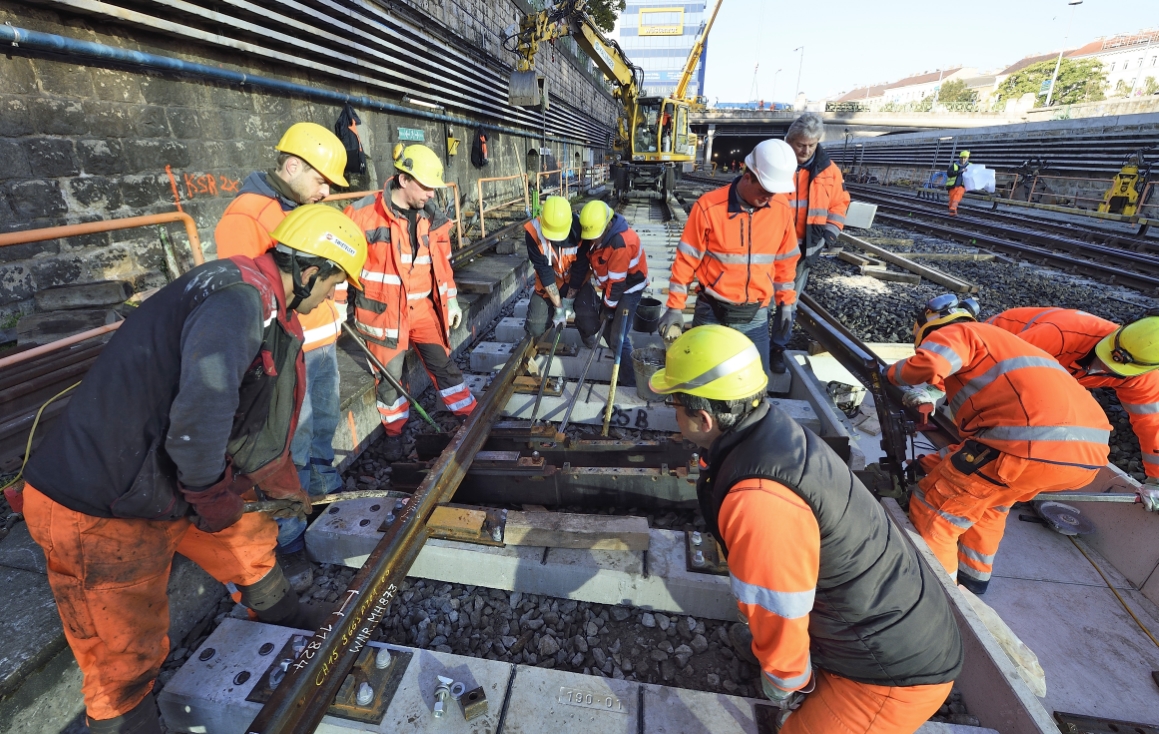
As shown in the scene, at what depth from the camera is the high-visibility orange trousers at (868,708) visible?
1.75 meters

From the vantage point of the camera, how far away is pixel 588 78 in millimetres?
29750

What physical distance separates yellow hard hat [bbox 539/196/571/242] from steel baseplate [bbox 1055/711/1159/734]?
4316 millimetres

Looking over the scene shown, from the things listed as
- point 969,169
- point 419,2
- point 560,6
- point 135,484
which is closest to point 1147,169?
point 969,169

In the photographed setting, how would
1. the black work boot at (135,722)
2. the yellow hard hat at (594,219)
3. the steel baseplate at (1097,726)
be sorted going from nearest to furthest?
the black work boot at (135,722) → the steel baseplate at (1097,726) → the yellow hard hat at (594,219)

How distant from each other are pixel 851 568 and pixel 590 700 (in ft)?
3.92

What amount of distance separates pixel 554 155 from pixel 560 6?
7.46 meters

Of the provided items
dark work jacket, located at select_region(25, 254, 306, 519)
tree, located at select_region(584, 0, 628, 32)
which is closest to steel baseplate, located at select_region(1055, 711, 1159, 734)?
dark work jacket, located at select_region(25, 254, 306, 519)

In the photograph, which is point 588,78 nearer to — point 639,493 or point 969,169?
point 969,169

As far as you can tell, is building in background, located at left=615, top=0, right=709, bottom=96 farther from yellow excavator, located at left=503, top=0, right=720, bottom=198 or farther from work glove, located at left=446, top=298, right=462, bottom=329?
work glove, located at left=446, top=298, right=462, bottom=329

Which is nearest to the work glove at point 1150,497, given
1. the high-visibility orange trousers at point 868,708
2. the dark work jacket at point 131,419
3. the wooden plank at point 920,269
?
the high-visibility orange trousers at point 868,708

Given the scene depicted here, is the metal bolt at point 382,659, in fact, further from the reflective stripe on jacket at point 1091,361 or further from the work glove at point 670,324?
the reflective stripe on jacket at point 1091,361

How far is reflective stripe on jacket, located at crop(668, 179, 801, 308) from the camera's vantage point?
388 centimetres

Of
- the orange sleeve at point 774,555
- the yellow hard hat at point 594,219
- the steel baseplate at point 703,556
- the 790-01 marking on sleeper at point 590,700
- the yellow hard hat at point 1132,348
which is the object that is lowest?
→ the 790-01 marking on sleeper at point 590,700

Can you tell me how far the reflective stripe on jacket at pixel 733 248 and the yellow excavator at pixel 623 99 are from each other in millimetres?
11098
